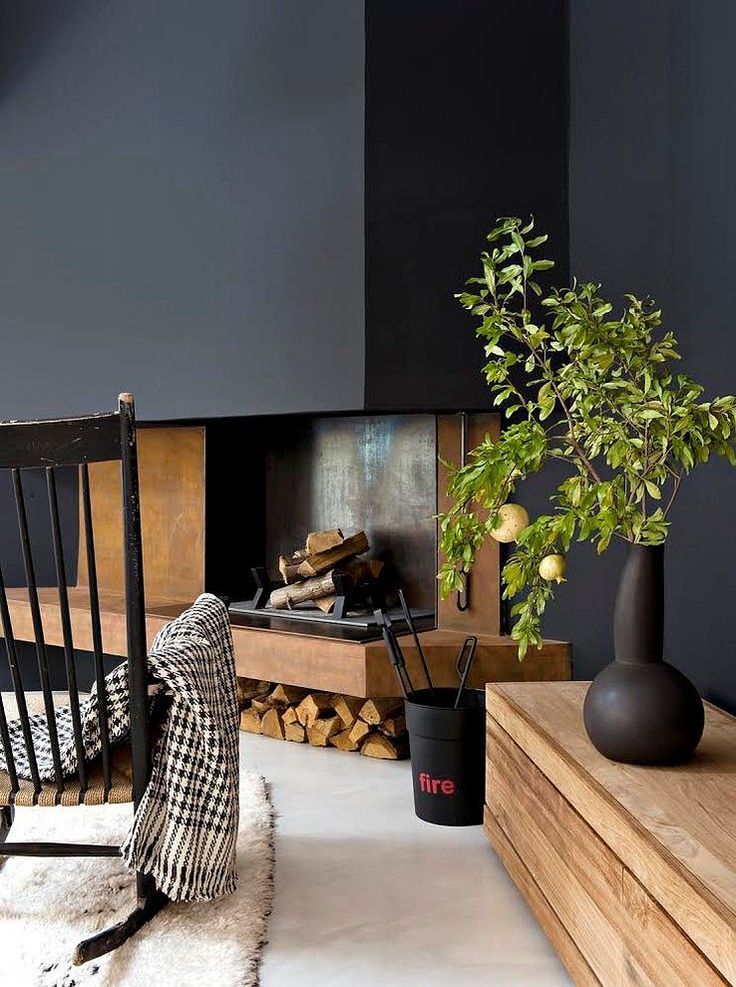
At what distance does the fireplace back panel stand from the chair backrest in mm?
1961

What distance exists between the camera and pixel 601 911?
1776 mm

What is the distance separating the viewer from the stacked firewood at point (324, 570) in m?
3.89

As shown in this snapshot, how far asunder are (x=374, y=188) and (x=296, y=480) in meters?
1.45

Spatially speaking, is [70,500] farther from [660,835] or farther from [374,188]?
[660,835]

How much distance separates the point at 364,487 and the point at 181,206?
1271mm

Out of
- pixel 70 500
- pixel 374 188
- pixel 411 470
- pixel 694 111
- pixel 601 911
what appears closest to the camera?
pixel 601 911

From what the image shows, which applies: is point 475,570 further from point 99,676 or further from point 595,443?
point 99,676

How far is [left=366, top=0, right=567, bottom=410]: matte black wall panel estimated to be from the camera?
3365 millimetres

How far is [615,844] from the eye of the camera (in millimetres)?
1700

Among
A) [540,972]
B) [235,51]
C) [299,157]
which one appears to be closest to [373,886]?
[540,972]

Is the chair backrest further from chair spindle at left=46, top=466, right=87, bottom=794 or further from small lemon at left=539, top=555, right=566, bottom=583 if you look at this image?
small lemon at left=539, top=555, right=566, bottom=583

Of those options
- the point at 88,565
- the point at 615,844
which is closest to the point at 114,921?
the point at 88,565

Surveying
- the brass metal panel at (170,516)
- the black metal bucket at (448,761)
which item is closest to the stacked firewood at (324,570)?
the brass metal panel at (170,516)

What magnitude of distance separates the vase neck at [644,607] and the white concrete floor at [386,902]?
0.67 meters
